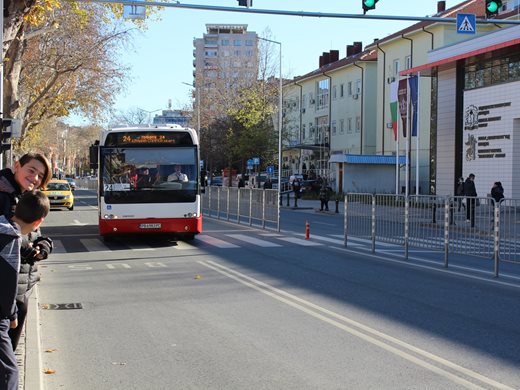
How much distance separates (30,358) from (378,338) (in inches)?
140

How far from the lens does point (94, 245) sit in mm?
18688

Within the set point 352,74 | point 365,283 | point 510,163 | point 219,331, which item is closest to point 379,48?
point 352,74

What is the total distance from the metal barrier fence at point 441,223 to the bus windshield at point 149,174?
4.21m

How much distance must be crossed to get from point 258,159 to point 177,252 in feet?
127

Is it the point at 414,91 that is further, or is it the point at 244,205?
the point at 414,91

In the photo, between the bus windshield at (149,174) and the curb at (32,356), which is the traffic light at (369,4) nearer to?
the bus windshield at (149,174)

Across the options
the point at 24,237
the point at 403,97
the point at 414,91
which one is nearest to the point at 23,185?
the point at 24,237

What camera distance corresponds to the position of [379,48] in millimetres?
58812

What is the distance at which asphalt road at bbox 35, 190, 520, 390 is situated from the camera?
6.21 m

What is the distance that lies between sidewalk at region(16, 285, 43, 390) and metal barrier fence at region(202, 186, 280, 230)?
16.3m

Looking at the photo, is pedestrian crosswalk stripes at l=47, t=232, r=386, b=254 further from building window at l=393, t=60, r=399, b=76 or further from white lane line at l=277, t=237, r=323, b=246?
building window at l=393, t=60, r=399, b=76

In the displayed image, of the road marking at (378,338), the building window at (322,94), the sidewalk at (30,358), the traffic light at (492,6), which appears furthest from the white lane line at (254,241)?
the building window at (322,94)

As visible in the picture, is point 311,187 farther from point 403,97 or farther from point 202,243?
point 202,243

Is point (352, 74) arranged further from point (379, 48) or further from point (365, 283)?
point (365, 283)
